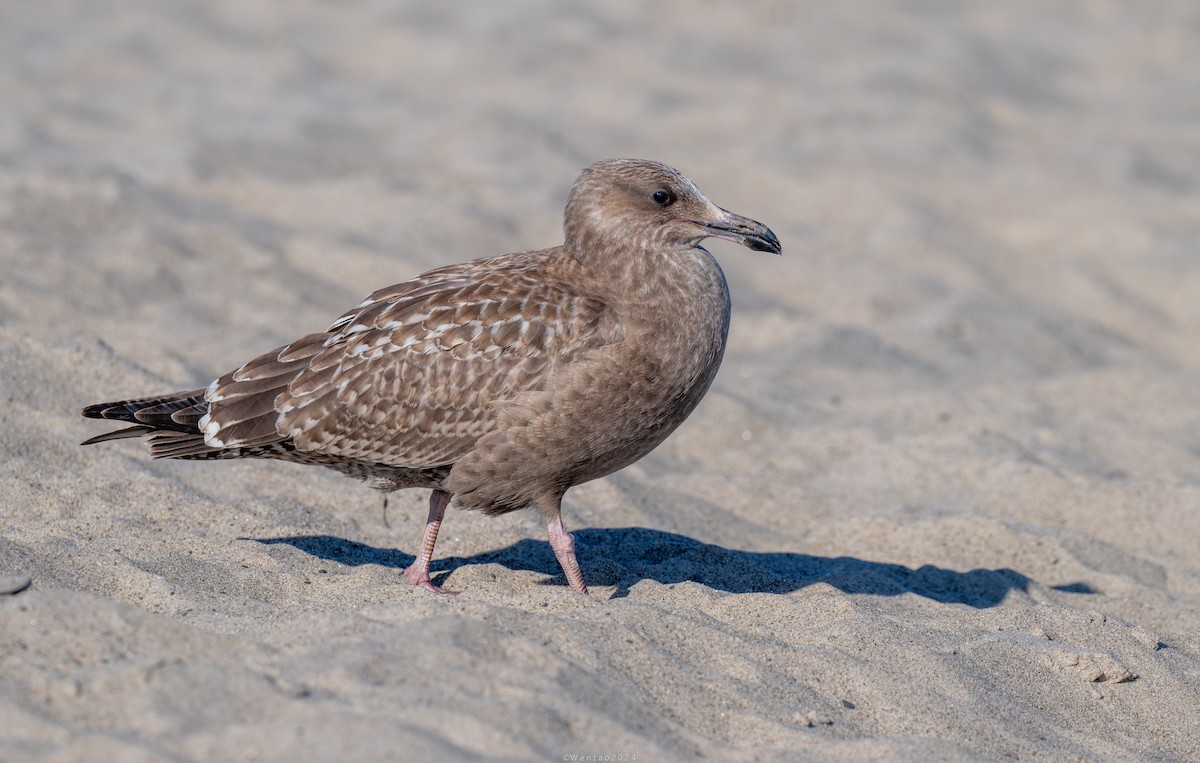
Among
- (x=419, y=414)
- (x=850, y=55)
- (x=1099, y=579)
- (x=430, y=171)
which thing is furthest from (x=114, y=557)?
(x=850, y=55)

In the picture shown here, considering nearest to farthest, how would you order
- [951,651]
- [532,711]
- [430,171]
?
[532,711] → [951,651] → [430,171]

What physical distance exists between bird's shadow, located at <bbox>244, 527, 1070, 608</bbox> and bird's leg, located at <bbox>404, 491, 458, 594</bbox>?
0.43 feet

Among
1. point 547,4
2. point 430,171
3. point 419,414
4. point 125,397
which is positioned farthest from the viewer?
point 547,4

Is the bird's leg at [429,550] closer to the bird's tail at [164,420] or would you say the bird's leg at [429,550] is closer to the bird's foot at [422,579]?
the bird's foot at [422,579]

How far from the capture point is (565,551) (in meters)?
5.68

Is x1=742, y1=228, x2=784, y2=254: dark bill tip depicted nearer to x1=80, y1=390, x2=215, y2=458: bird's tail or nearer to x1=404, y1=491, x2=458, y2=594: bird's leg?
x1=404, y1=491, x2=458, y2=594: bird's leg

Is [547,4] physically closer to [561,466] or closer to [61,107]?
[61,107]

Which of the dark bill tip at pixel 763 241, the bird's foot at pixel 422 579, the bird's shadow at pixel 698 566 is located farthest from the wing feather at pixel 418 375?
the dark bill tip at pixel 763 241

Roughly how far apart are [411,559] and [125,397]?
1.97m

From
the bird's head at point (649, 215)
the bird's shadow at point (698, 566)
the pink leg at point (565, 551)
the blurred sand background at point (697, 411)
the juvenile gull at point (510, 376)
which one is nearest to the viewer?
the blurred sand background at point (697, 411)

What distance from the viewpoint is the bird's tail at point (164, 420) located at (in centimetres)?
573

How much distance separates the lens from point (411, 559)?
627cm

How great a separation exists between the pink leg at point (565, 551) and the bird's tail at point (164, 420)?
1428mm

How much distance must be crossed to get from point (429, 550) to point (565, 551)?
1.95ft
